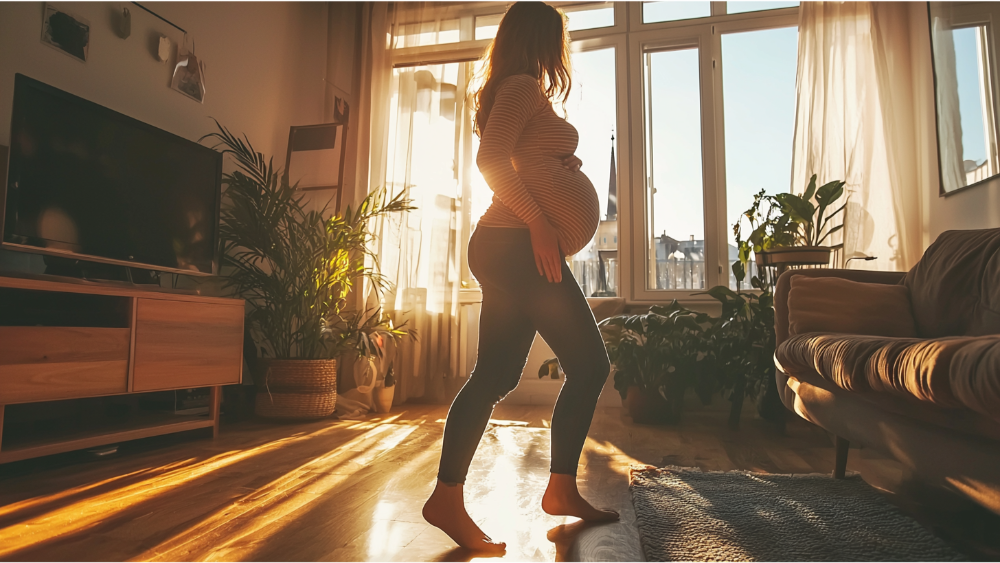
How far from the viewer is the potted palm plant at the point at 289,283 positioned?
2.79m

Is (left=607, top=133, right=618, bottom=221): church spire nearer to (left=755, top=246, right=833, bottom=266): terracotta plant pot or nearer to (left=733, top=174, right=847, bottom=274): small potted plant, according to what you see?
(left=733, top=174, right=847, bottom=274): small potted plant

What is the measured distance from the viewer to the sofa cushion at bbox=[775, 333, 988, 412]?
3.11 feet

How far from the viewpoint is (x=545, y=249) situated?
43.4 inches

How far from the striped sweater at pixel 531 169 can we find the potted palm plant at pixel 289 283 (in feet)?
6.31

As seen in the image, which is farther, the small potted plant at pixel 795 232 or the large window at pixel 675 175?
the large window at pixel 675 175

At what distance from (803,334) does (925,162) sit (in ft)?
5.85

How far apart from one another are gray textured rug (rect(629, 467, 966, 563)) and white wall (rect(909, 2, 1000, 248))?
1427 mm

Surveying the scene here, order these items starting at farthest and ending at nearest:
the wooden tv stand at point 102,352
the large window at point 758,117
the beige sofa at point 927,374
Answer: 1. the large window at point 758,117
2. the wooden tv stand at point 102,352
3. the beige sofa at point 927,374

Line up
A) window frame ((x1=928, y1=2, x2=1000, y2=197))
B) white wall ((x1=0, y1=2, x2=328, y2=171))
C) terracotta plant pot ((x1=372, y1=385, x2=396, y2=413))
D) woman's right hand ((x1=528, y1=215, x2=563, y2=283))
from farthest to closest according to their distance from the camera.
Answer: terracotta plant pot ((x1=372, y1=385, x2=396, y2=413)) → white wall ((x1=0, y1=2, x2=328, y2=171)) → window frame ((x1=928, y1=2, x2=1000, y2=197)) → woman's right hand ((x1=528, y1=215, x2=563, y2=283))

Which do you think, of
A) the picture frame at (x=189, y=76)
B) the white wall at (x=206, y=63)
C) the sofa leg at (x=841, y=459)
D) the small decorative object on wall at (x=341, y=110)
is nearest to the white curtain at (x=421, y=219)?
the small decorative object on wall at (x=341, y=110)

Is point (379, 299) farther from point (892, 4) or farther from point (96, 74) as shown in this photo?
point (892, 4)

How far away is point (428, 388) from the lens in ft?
11.6

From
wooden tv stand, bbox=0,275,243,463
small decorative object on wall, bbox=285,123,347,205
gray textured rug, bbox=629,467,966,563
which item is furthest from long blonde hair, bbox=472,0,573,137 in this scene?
small decorative object on wall, bbox=285,123,347,205

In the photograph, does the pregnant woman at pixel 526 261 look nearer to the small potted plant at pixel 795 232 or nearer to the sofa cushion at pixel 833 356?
the sofa cushion at pixel 833 356
